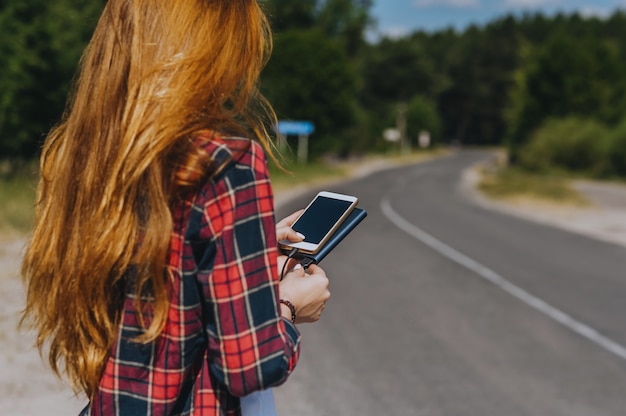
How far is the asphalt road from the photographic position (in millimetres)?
4961

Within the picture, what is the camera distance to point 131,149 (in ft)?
4.47

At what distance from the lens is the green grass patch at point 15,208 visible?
11484 millimetres

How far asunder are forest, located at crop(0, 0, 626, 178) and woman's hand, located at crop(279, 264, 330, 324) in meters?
0.65

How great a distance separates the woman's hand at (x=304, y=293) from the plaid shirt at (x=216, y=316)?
0.36 feet

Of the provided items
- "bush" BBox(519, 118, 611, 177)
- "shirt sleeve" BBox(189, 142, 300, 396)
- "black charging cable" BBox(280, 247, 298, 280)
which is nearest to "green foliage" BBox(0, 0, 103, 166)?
"black charging cable" BBox(280, 247, 298, 280)

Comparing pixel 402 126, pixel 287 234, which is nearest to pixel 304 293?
pixel 287 234

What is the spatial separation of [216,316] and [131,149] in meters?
0.33

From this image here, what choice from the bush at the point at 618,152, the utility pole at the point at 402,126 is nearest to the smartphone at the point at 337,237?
the bush at the point at 618,152

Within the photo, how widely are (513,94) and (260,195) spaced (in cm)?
5444

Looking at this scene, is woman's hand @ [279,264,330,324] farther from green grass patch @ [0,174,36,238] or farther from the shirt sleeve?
green grass patch @ [0,174,36,238]

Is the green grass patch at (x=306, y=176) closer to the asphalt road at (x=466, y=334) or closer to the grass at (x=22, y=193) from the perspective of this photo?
the grass at (x=22, y=193)

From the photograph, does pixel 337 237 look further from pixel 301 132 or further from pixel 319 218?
pixel 301 132

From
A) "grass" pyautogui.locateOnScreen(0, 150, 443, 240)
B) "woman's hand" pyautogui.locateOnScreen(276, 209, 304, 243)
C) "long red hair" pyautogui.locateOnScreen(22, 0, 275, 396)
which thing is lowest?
"grass" pyautogui.locateOnScreen(0, 150, 443, 240)

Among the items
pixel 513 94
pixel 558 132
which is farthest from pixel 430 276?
pixel 513 94
